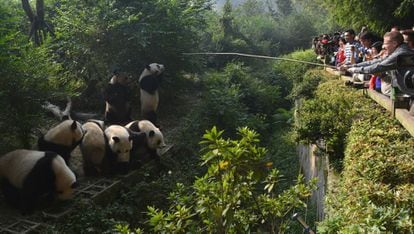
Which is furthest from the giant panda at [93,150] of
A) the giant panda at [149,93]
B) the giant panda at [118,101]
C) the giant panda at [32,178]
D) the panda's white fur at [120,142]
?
the giant panda at [149,93]

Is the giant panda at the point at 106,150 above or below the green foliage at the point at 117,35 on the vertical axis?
below

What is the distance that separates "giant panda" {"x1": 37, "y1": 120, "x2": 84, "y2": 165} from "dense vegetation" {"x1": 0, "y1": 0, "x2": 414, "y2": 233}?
1.26ft

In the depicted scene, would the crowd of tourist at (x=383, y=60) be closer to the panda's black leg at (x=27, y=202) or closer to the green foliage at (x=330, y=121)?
the green foliage at (x=330, y=121)

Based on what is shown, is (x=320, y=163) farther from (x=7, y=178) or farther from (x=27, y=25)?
(x=27, y=25)

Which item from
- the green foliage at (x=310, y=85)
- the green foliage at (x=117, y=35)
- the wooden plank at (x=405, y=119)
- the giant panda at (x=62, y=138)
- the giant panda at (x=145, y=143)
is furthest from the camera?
the green foliage at (x=117, y=35)

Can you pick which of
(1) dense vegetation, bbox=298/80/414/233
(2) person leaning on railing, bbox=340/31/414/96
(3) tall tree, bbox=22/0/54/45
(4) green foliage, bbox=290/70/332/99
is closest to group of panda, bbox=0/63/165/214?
(3) tall tree, bbox=22/0/54/45

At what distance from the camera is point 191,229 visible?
281 cm

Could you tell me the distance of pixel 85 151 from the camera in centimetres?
667

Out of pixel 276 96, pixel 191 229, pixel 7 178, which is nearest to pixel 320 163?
pixel 191 229

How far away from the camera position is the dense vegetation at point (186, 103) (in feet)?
9.45

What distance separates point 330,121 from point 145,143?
367cm

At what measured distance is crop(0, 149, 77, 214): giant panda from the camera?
17.4 feet

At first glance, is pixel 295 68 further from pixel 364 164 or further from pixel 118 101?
pixel 364 164

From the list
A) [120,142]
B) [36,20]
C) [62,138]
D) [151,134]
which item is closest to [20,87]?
[62,138]
